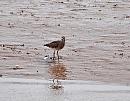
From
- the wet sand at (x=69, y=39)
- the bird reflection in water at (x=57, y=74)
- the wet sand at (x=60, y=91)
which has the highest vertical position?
the wet sand at (x=69, y=39)

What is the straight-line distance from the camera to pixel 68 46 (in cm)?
1541

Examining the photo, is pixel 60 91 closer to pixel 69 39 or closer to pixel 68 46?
pixel 68 46

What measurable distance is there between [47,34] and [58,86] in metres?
6.47

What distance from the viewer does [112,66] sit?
42.9 feet

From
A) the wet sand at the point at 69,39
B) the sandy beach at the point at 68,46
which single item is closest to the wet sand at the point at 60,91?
the sandy beach at the point at 68,46

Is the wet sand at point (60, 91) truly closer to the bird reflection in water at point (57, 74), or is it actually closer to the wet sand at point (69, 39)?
the bird reflection in water at point (57, 74)

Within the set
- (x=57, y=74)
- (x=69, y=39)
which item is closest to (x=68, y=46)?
(x=69, y=39)

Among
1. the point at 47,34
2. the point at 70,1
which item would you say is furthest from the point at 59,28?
the point at 70,1

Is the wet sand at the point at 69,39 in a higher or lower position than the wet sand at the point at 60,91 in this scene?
higher

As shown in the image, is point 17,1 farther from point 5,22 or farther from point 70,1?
point 5,22

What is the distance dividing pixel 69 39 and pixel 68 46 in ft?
3.47

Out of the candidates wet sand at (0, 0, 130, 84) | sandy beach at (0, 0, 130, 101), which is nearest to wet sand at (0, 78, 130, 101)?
sandy beach at (0, 0, 130, 101)

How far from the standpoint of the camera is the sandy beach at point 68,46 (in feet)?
38.3

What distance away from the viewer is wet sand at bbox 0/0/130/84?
12.5 metres
